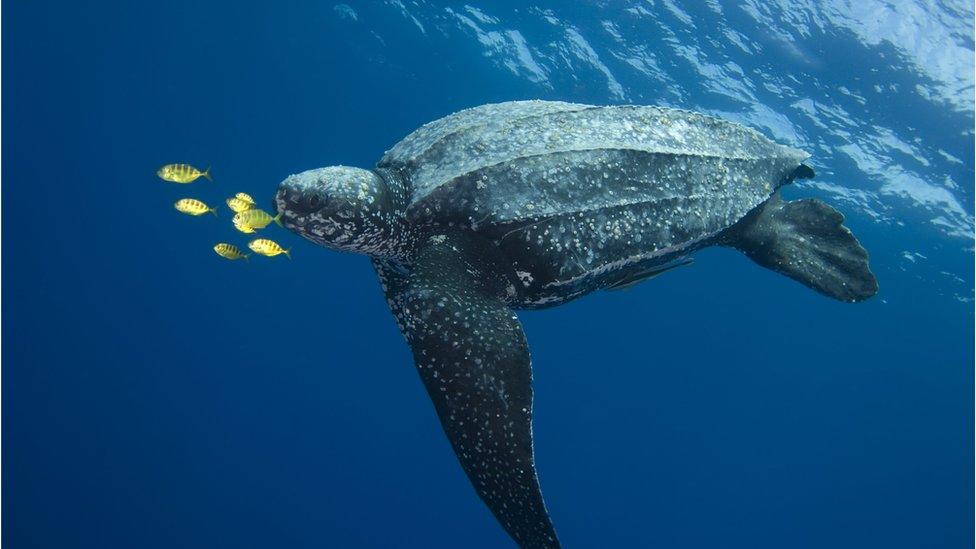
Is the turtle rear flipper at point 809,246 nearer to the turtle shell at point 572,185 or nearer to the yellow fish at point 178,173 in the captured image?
the turtle shell at point 572,185

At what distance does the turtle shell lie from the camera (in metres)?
2.59

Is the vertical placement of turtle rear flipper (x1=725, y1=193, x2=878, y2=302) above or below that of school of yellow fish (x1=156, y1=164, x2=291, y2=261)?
above

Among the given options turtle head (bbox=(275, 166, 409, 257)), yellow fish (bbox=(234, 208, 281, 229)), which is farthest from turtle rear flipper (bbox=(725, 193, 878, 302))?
yellow fish (bbox=(234, 208, 281, 229))

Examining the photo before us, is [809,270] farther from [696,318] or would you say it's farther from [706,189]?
[696,318]

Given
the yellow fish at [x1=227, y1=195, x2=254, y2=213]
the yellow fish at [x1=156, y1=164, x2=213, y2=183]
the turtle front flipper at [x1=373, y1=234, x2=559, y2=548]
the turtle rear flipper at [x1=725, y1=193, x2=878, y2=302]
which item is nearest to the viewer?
the turtle front flipper at [x1=373, y1=234, x2=559, y2=548]

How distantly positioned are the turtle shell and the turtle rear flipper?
0.63 m

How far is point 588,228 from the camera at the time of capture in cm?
266

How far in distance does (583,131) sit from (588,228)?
24.0 inches

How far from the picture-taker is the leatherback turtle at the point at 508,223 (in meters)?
2.20

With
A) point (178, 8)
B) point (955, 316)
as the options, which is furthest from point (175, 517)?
point (955, 316)

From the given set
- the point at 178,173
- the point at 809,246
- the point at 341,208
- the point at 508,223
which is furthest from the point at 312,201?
the point at 178,173

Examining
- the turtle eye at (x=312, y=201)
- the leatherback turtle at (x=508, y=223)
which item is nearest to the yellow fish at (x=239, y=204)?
the leatherback turtle at (x=508, y=223)

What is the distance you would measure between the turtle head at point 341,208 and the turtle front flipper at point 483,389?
0.49 m

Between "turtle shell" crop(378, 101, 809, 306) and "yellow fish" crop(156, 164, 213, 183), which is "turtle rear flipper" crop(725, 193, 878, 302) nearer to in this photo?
"turtle shell" crop(378, 101, 809, 306)
